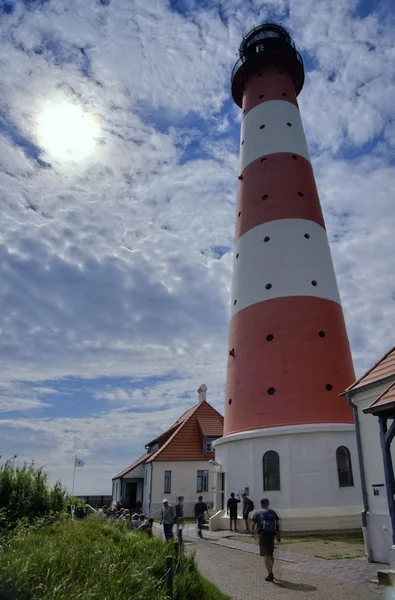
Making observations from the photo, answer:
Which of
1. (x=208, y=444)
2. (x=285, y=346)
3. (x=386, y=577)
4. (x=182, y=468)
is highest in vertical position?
(x=285, y=346)

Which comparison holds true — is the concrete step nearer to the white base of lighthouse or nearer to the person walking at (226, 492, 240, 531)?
the white base of lighthouse

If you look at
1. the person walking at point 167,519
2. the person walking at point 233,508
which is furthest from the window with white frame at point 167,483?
the person walking at point 167,519

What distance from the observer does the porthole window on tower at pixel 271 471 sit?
57.7 ft

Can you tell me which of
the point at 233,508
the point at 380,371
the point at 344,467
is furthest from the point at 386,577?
the point at 233,508

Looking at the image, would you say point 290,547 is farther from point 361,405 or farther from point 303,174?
point 303,174

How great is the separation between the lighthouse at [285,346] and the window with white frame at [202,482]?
926cm

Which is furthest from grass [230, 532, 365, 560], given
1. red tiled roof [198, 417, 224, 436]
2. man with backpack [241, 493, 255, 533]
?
red tiled roof [198, 417, 224, 436]

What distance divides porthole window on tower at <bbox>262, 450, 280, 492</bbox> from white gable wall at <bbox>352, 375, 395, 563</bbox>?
20.1ft

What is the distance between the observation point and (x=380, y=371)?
12078 mm

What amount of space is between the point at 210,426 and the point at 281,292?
1440 cm

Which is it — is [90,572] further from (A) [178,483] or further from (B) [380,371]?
(A) [178,483]

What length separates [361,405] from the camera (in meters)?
12.5

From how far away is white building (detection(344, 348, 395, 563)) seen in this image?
10.9 meters

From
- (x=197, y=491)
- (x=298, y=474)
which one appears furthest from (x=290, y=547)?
(x=197, y=491)
